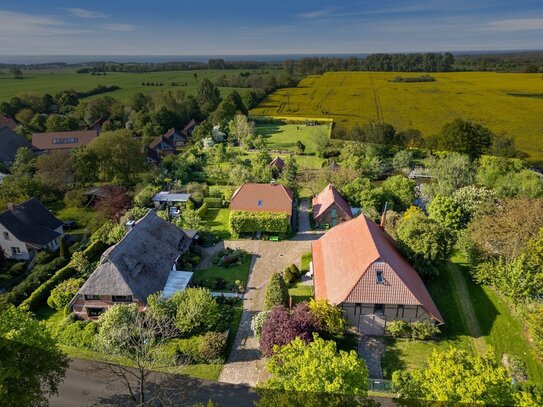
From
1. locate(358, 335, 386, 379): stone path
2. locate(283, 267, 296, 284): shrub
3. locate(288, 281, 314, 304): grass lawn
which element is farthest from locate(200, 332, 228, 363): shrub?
locate(283, 267, 296, 284): shrub

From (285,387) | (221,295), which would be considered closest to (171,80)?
(221,295)

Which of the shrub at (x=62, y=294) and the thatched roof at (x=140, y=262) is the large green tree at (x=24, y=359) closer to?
the thatched roof at (x=140, y=262)

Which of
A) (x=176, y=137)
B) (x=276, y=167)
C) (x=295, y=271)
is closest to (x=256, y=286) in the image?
(x=295, y=271)

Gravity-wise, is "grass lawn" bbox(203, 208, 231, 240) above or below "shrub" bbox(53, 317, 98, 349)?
above

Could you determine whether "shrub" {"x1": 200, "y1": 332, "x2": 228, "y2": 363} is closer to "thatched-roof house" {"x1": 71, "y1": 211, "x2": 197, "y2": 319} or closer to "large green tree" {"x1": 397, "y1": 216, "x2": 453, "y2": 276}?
"thatched-roof house" {"x1": 71, "y1": 211, "x2": 197, "y2": 319}

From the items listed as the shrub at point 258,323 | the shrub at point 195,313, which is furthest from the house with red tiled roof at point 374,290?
the shrub at point 195,313

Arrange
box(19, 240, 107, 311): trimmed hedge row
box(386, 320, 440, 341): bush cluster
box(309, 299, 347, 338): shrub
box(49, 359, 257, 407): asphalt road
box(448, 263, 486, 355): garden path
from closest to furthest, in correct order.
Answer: box(49, 359, 257, 407): asphalt road < box(309, 299, 347, 338): shrub < box(386, 320, 440, 341): bush cluster < box(448, 263, 486, 355): garden path < box(19, 240, 107, 311): trimmed hedge row
